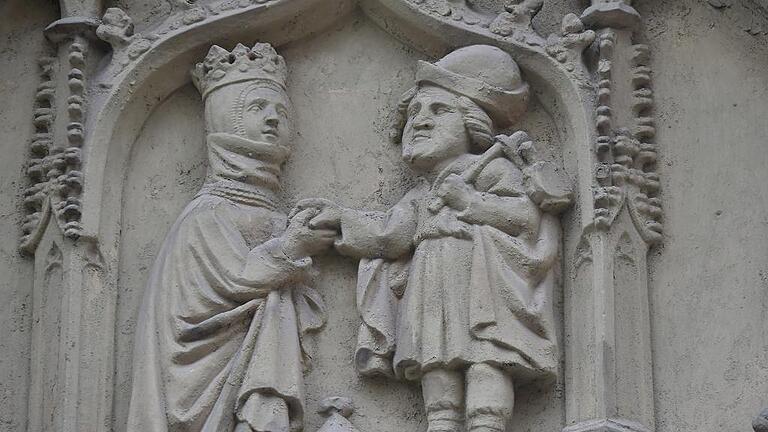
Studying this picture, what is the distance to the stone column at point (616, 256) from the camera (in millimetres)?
9758

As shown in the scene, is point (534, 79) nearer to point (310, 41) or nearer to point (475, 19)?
point (475, 19)

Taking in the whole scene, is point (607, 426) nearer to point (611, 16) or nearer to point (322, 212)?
point (322, 212)

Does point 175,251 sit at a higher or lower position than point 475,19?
lower

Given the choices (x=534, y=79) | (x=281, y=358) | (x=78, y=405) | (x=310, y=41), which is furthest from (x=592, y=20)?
(x=78, y=405)

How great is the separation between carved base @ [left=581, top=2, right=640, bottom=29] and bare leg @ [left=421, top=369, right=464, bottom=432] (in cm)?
161

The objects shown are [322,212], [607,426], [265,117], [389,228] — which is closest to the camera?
[607,426]

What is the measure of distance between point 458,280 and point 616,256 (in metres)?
0.64

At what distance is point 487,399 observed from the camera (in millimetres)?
9680

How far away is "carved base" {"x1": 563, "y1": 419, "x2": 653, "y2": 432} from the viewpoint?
959 cm

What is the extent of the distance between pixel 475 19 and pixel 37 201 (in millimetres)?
1942

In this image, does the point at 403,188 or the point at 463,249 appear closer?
the point at 463,249

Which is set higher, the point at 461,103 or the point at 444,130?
the point at 461,103

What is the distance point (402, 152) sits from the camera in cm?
1034

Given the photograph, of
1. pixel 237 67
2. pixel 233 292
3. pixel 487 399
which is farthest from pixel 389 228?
pixel 237 67
